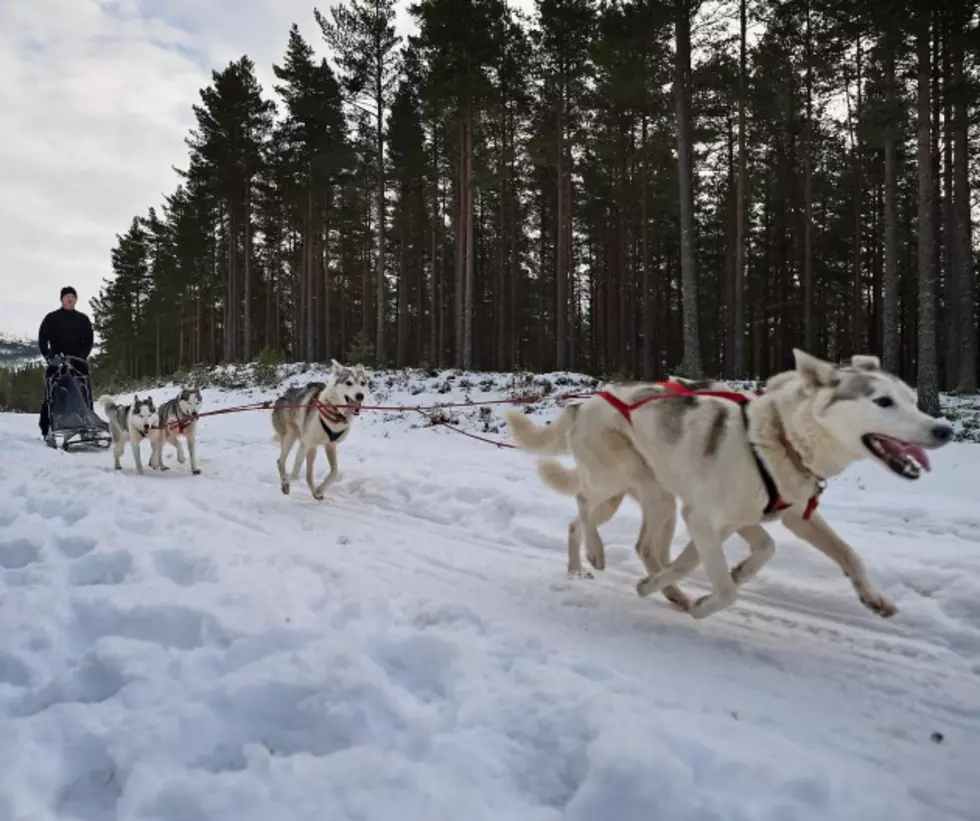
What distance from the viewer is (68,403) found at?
9.83 m

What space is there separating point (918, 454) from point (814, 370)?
0.55 m

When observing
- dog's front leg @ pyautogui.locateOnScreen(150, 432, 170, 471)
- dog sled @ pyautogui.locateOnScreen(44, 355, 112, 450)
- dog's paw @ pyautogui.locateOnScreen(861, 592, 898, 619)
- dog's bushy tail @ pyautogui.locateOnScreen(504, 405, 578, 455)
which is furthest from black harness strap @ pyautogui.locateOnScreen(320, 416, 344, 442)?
dog sled @ pyautogui.locateOnScreen(44, 355, 112, 450)

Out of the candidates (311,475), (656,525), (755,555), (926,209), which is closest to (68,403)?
(311,475)

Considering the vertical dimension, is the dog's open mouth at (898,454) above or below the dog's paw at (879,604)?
above

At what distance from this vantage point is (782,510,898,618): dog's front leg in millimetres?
2979

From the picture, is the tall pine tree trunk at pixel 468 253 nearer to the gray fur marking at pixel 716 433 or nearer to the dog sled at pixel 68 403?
the dog sled at pixel 68 403

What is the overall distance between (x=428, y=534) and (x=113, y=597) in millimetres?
2444

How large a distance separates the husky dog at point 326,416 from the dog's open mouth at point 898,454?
5.09 m

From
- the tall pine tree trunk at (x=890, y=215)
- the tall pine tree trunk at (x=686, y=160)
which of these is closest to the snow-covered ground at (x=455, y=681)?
the tall pine tree trunk at (x=686, y=160)

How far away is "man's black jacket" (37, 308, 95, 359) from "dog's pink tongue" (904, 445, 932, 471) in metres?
10.9

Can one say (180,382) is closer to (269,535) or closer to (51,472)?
(51,472)

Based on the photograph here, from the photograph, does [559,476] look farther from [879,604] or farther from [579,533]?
[879,604]

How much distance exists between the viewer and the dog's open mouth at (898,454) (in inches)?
96.8

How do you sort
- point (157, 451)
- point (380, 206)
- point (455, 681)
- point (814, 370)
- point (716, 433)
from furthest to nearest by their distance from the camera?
point (380, 206) < point (157, 451) < point (716, 433) < point (814, 370) < point (455, 681)
